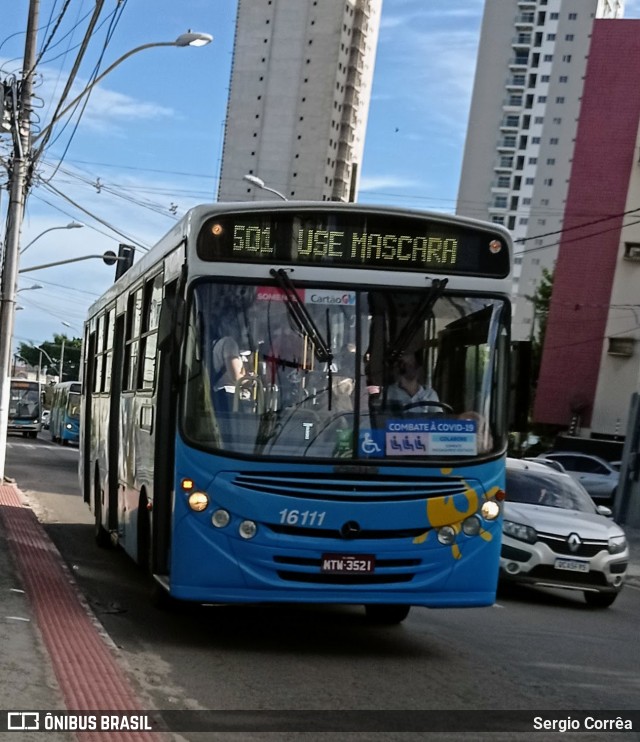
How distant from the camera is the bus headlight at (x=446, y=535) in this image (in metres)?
9.43

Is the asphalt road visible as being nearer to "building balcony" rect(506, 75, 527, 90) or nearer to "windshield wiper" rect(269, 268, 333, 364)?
"windshield wiper" rect(269, 268, 333, 364)

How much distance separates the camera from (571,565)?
578 inches

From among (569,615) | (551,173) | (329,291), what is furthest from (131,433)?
(551,173)

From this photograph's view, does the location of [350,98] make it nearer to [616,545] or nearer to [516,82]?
[516,82]

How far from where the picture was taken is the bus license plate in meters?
9.17

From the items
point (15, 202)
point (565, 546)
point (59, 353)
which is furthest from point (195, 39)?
point (59, 353)

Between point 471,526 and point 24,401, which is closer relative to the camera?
point 471,526

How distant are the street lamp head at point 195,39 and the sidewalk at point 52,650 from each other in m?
9.29

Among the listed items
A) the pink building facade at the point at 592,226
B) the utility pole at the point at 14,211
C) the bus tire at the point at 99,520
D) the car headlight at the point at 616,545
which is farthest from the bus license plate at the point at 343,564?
the pink building facade at the point at 592,226

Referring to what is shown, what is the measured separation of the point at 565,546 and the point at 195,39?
10091 mm

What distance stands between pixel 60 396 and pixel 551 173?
73.5 m

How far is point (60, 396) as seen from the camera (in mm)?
63562

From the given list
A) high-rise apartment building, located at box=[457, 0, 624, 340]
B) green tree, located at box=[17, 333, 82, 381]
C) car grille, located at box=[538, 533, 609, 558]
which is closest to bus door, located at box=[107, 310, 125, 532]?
car grille, located at box=[538, 533, 609, 558]

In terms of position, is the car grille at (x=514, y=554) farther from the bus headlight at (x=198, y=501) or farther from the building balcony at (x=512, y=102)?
the building balcony at (x=512, y=102)
